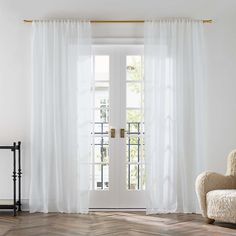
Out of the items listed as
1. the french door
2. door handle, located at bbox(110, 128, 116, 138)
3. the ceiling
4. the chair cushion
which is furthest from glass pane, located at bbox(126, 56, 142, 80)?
the chair cushion

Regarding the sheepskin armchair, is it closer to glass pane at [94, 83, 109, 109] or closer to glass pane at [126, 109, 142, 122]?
glass pane at [126, 109, 142, 122]

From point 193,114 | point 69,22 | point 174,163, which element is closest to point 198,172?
point 174,163

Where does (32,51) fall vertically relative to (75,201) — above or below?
above

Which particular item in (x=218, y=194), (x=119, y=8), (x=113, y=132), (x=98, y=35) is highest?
(x=119, y=8)

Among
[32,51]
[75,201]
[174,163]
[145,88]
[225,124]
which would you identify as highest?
[32,51]

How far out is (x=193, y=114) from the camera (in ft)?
19.6

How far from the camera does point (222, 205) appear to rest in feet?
16.6

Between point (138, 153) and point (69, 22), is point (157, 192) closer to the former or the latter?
point (138, 153)

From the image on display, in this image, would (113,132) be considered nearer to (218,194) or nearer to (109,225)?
(109,225)

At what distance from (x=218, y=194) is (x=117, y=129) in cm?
166

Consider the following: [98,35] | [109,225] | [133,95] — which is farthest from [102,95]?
[109,225]

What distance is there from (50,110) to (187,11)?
2.14 m

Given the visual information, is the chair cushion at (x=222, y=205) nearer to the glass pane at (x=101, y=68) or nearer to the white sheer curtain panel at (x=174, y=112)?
the white sheer curtain panel at (x=174, y=112)

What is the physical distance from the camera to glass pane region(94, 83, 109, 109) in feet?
20.4
